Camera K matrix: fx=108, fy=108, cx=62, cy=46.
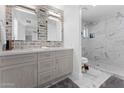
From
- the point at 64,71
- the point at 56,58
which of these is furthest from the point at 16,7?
the point at 64,71

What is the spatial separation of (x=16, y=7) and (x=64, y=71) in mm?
1716

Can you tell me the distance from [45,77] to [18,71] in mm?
593

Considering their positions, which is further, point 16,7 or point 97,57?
point 97,57

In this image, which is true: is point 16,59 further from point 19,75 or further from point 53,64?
point 53,64

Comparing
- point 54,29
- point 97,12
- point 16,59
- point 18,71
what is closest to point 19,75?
point 18,71

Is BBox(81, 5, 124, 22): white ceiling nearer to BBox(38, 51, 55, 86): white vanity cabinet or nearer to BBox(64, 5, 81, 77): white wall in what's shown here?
BBox(64, 5, 81, 77): white wall

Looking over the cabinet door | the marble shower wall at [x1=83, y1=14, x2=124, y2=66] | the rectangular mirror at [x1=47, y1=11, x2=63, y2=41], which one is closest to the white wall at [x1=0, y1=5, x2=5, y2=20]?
the cabinet door

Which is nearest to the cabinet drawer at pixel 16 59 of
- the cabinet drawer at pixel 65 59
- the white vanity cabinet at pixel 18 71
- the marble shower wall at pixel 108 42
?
the white vanity cabinet at pixel 18 71

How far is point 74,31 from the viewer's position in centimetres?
270

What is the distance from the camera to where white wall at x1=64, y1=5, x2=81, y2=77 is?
2.65 metres

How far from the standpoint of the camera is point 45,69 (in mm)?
2014

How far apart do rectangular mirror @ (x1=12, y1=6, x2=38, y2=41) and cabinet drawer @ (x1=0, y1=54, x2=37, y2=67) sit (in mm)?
717

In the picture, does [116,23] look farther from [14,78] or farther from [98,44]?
[14,78]

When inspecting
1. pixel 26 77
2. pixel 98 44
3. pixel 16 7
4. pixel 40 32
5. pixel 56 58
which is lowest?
pixel 26 77
